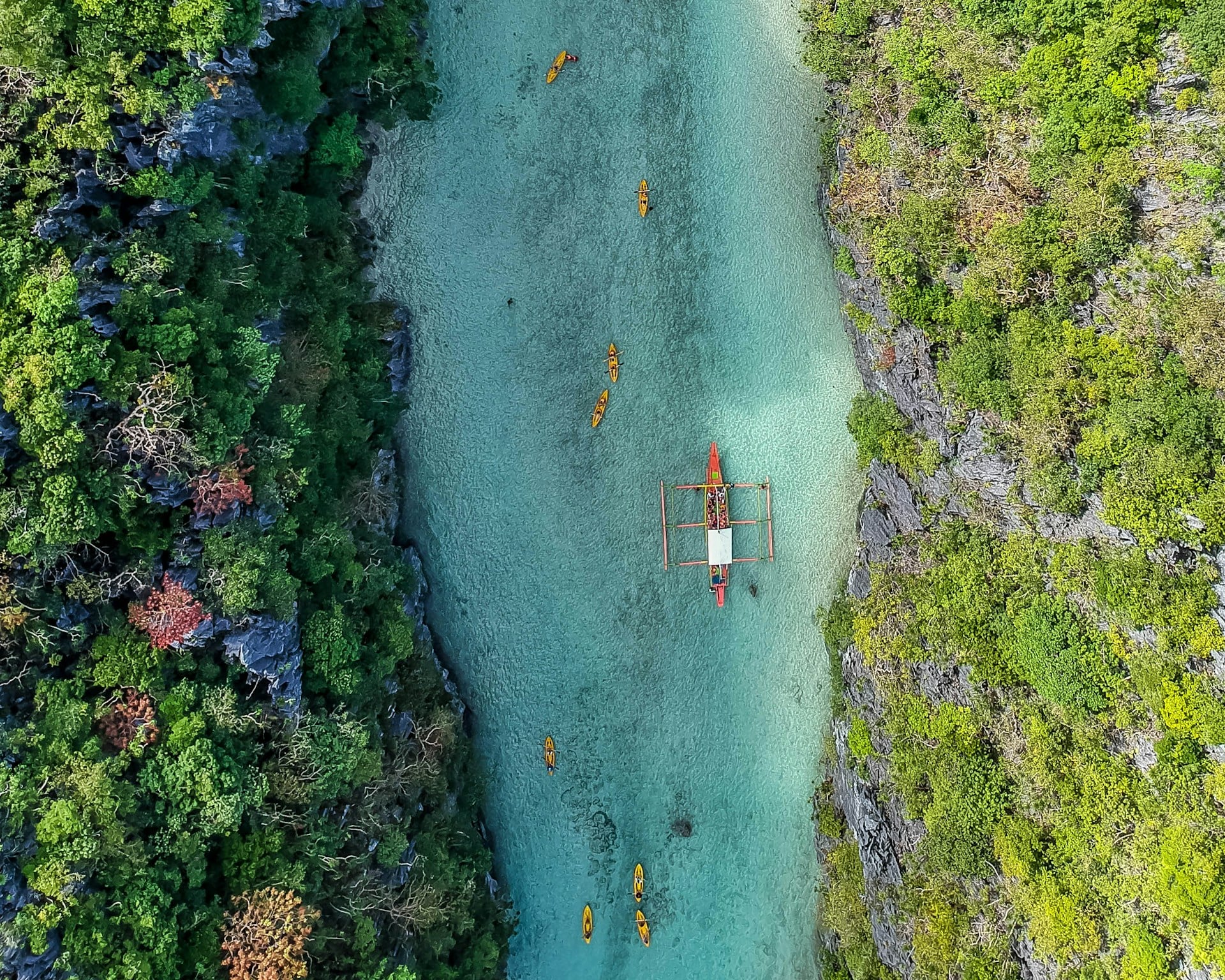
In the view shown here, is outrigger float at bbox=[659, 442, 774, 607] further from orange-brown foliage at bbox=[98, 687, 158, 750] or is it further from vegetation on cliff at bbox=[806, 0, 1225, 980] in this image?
orange-brown foliage at bbox=[98, 687, 158, 750]

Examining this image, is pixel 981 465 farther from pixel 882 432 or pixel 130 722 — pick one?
pixel 130 722

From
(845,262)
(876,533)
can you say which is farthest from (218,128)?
(876,533)

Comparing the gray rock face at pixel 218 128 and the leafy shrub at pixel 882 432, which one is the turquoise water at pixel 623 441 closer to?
the leafy shrub at pixel 882 432

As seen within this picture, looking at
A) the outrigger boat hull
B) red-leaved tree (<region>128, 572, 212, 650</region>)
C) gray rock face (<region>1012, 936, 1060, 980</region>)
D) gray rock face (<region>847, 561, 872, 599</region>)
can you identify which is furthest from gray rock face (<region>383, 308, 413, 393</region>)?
gray rock face (<region>1012, 936, 1060, 980</region>)

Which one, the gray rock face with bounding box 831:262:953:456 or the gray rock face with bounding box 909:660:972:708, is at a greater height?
the gray rock face with bounding box 831:262:953:456

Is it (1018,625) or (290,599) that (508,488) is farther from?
(1018,625)

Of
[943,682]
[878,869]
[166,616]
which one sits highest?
[166,616]
